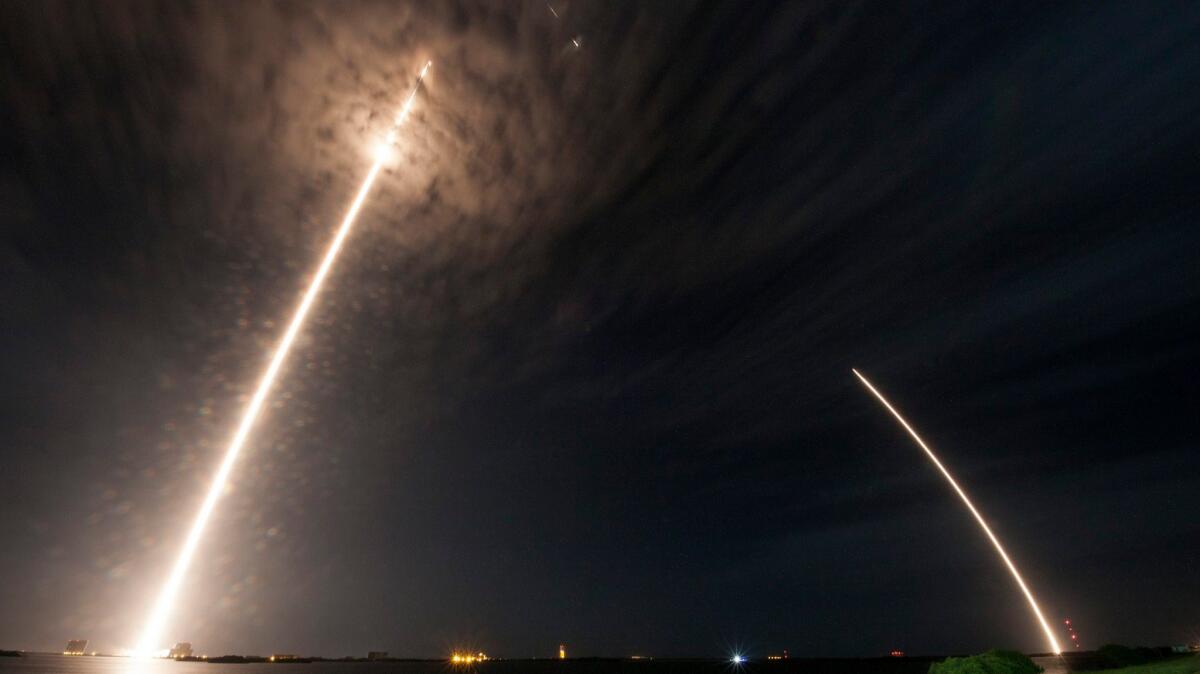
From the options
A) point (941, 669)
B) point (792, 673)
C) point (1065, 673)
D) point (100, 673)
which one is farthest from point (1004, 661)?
point (100, 673)

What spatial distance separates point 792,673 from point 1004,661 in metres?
169

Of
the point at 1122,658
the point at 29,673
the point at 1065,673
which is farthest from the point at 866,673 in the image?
the point at 29,673

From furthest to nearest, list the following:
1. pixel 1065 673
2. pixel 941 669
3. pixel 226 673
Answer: pixel 226 673 → pixel 1065 673 → pixel 941 669

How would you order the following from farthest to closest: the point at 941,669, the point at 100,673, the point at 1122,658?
the point at 100,673
the point at 1122,658
the point at 941,669

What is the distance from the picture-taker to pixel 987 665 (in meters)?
51.6

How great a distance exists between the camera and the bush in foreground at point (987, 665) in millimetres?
50469

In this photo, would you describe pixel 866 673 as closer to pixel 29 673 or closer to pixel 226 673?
pixel 226 673

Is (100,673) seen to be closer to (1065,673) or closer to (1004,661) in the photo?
(1004,661)

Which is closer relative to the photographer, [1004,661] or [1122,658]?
[1004,661]

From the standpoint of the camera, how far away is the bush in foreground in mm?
50469

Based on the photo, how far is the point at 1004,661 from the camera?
52.9 meters

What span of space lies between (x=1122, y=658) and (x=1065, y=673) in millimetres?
13431

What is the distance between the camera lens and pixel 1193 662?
4525 cm

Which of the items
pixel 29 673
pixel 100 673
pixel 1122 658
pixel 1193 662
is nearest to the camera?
pixel 1193 662
